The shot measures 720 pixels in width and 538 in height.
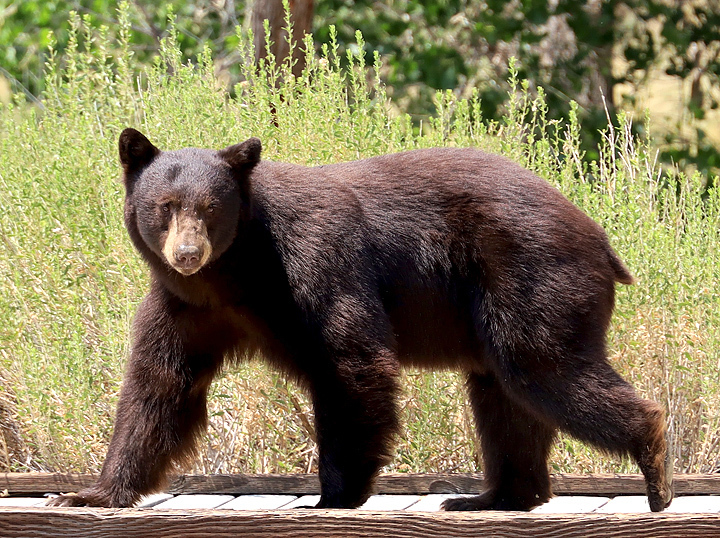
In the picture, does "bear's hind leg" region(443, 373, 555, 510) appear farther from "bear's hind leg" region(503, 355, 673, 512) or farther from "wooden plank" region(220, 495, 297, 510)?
"wooden plank" region(220, 495, 297, 510)

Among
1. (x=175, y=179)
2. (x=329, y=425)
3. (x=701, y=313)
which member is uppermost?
(x=175, y=179)

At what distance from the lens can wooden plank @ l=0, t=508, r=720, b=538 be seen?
3.35 m

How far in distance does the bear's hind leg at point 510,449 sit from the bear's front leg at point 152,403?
4.07 ft

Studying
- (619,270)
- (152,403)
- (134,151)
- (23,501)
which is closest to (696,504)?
(619,270)

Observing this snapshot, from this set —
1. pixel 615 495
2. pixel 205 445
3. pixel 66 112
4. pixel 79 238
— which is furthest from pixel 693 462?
pixel 66 112

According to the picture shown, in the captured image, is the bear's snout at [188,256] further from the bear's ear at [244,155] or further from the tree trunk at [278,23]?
the tree trunk at [278,23]

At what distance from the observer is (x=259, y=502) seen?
4910 mm

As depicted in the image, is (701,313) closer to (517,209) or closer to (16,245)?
(517,209)

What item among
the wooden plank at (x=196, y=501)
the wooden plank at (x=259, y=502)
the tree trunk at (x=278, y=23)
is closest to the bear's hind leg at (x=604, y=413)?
the wooden plank at (x=259, y=502)

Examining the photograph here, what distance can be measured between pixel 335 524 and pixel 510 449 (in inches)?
53.3

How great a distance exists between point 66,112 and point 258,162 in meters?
2.59

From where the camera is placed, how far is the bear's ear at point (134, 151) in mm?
4008

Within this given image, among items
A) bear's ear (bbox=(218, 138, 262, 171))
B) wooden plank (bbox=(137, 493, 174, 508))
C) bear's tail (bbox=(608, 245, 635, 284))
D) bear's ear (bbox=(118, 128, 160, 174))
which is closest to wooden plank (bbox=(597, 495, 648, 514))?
bear's tail (bbox=(608, 245, 635, 284))

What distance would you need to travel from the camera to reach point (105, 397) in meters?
5.40
